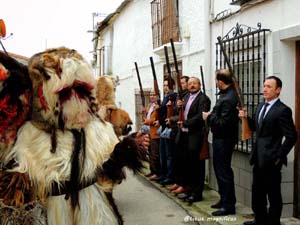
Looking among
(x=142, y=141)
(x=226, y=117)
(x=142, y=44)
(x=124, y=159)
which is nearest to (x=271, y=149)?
(x=226, y=117)

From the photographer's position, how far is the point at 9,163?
9.36 ft

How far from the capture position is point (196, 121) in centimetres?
608

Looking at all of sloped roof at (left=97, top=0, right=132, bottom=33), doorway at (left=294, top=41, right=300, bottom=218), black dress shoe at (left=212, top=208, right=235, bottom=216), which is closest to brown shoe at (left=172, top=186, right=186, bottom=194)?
black dress shoe at (left=212, top=208, right=235, bottom=216)

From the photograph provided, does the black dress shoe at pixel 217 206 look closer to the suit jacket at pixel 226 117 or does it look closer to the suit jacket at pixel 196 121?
the suit jacket at pixel 196 121

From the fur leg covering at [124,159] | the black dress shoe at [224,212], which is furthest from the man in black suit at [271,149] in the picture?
the fur leg covering at [124,159]

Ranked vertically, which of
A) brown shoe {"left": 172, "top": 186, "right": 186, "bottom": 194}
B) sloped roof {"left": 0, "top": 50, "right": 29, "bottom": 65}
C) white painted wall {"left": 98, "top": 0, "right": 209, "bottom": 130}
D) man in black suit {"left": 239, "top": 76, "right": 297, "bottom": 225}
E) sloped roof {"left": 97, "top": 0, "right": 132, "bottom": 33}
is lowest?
brown shoe {"left": 172, "top": 186, "right": 186, "bottom": 194}

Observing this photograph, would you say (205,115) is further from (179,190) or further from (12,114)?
(12,114)

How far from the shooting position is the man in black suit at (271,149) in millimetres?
4559

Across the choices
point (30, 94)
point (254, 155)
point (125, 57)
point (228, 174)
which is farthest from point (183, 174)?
point (125, 57)

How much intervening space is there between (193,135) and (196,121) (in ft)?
0.75

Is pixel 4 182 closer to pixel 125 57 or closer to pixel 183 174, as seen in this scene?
pixel 183 174

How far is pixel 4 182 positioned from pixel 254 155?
2.93 meters

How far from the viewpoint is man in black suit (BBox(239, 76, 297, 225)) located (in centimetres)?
456

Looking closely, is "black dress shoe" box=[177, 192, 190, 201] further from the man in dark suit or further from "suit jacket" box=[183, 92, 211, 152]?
"suit jacket" box=[183, 92, 211, 152]
